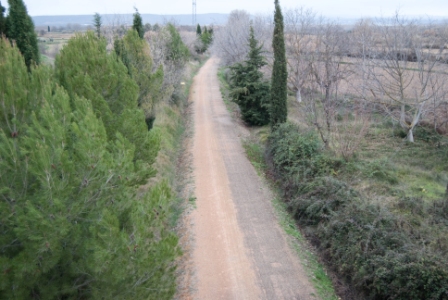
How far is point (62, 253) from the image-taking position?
18.2 feet

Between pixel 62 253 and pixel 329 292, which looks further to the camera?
pixel 329 292

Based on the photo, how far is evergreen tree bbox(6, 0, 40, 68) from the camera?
13.4 meters

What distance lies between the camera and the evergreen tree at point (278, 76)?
1870cm

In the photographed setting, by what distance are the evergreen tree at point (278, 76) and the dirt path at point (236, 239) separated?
2695mm

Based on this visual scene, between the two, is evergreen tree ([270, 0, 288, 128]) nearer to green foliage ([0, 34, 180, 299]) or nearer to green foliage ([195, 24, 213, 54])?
green foliage ([0, 34, 180, 299])

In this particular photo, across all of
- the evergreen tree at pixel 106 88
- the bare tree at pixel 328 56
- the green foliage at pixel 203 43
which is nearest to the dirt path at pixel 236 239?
the evergreen tree at pixel 106 88

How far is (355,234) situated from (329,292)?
1619 millimetres

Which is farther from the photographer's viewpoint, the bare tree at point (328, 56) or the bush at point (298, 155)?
the bare tree at point (328, 56)

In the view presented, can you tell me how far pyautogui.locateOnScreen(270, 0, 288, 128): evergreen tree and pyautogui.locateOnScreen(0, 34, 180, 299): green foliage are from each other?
13408 millimetres

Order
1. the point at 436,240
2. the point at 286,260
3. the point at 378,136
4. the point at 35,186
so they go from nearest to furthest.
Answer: the point at 35,186 → the point at 436,240 → the point at 286,260 → the point at 378,136

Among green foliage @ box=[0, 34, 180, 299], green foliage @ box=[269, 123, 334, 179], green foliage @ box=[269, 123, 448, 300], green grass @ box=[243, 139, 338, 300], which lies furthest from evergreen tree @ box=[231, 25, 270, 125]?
green foliage @ box=[0, 34, 180, 299]

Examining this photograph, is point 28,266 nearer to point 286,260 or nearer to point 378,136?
point 286,260

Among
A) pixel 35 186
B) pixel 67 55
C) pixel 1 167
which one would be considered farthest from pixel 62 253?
pixel 67 55

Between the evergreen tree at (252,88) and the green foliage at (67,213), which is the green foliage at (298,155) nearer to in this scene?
the evergreen tree at (252,88)
